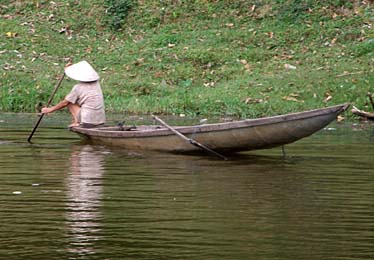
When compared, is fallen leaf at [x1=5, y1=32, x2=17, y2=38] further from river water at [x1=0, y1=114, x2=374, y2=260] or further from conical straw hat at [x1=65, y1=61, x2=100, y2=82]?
river water at [x1=0, y1=114, x2=374, y2=260]

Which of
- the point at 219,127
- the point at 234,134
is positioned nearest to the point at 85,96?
the point at 219,127

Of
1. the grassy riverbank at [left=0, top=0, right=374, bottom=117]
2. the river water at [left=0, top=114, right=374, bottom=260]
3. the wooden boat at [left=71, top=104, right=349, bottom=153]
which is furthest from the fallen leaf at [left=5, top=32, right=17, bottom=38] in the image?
the wooden boat at [left=71, top=104, right=349, bottom=153]

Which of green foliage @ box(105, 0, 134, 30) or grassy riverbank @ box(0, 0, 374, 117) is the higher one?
green foliage @ box(105, 0, 134, 30)

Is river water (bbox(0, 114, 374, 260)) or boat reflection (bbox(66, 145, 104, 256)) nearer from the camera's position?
river water (bbox(0, 114, 374, 260))

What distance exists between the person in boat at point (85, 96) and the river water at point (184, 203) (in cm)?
50

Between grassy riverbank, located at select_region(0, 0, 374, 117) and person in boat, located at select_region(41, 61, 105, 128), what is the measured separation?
3.97 metres

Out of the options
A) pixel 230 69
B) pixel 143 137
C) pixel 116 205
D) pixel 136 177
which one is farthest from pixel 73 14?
pixel 116 205

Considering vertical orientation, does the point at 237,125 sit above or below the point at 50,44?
below

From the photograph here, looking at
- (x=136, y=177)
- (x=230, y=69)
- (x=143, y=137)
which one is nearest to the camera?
(x=136, y=177)

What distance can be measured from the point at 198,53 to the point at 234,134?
8.71 m

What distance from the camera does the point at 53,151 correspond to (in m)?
15.2

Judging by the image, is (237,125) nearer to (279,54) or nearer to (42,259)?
(42,259)

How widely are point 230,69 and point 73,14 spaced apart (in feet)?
16.8

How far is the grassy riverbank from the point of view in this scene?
20500 millimetres
